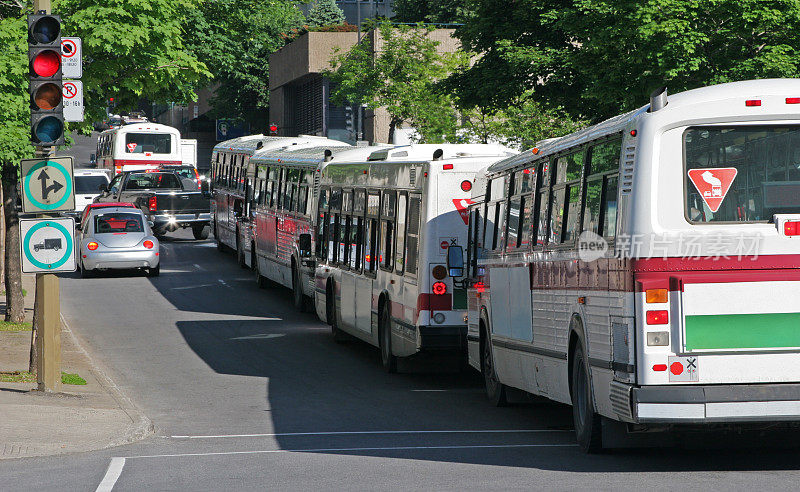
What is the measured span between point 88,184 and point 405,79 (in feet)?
43.9

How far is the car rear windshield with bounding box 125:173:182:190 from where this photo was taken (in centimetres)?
4394

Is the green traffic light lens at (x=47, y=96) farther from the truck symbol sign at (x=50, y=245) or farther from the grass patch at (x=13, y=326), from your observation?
the grass patch at (x=13, y=326)

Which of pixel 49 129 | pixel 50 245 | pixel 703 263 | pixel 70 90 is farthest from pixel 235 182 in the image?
pixel 703 263

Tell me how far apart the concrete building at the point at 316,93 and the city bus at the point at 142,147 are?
7.73 metres

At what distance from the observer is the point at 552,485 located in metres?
9.66

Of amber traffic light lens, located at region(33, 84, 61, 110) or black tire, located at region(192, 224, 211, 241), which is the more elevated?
amber traffic light lens, located at region(33, 84, 61, 110)

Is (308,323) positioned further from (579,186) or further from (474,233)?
(579,186)

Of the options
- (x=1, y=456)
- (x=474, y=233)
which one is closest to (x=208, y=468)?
(x=1, y=456)

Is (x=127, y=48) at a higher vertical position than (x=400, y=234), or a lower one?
higher

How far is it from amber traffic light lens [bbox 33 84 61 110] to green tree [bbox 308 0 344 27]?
7594 centimetres

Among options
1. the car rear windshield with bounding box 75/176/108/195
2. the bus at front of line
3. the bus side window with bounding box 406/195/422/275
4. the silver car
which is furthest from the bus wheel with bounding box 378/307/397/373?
the car rear windshield with bounding box 75/176/108/195

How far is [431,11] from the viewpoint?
8056 cm

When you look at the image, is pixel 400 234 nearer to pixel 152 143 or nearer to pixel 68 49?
pixel 68 49

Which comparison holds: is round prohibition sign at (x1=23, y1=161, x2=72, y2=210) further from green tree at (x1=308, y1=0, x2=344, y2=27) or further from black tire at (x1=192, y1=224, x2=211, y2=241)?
green tree at (x1=308, y1=0, x2=344, y2=27)
